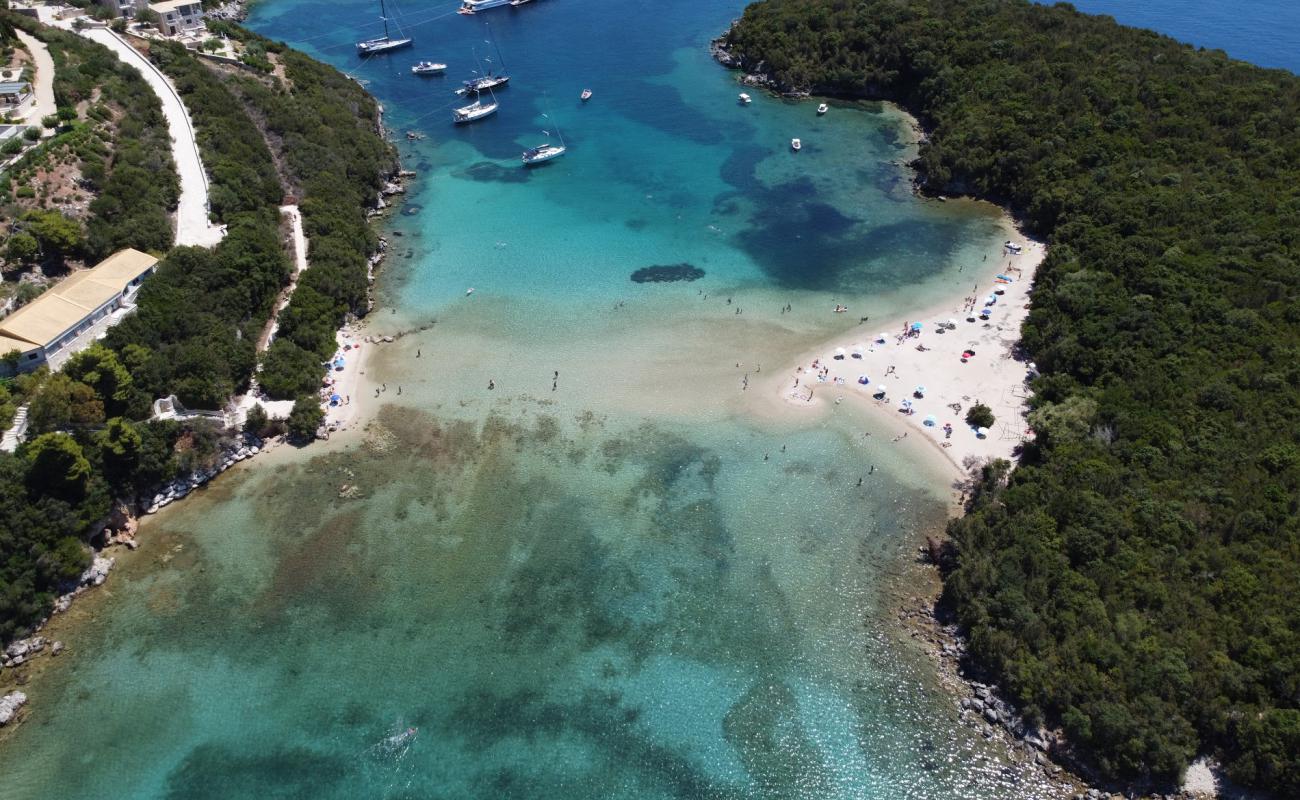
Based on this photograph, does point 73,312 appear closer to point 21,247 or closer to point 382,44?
point 21,247

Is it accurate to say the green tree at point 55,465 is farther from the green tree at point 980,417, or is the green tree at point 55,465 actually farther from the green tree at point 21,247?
the green tree at point 980,417

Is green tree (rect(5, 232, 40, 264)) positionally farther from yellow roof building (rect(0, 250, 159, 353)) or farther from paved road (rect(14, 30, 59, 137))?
paved road (rect(14, 30, 59, 137))

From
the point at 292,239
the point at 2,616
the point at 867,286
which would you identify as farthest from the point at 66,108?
the point at 867,286

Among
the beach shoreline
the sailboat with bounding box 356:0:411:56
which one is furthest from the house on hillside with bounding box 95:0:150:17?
the beach shoreline

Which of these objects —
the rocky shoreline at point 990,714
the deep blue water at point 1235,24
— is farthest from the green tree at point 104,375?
the deep blue water at point 1235,24

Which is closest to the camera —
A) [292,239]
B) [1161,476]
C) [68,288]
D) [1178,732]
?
[1178,732]

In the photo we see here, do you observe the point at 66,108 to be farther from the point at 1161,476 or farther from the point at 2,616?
the point at 1161,476
